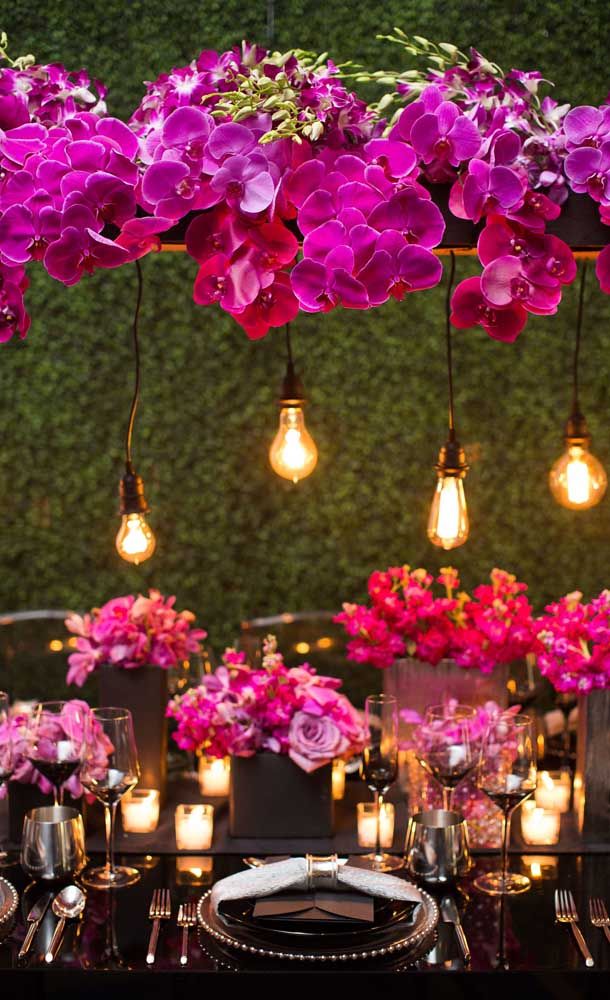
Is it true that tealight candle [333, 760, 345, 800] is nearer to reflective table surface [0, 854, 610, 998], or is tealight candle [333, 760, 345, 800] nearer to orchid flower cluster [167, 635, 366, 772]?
orchid flower cluster [167, 635, 366, 772]

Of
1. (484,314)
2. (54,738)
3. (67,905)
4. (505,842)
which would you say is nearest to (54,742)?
(54,738)

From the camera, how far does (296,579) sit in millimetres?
3359

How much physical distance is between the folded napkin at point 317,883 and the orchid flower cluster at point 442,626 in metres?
0.54

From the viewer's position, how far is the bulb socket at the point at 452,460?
187 centimetres

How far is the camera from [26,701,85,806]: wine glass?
1793 millimetres

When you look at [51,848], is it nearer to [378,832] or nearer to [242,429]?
[378,832]

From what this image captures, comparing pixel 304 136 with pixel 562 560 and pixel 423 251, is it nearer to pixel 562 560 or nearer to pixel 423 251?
pixel 423 251

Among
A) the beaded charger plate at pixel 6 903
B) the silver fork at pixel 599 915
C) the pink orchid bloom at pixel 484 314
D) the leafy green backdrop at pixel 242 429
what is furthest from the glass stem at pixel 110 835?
the leafy green backdrop at pixel 242 429

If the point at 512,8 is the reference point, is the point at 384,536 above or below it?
below

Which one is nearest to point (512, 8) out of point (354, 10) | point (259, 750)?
point (354, 10)

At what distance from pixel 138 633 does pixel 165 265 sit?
1449mm

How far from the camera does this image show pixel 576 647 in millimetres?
1972

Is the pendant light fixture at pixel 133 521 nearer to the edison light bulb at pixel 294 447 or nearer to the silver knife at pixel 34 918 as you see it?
the edison light bulb at pixel 294 447

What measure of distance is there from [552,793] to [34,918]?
94 centimetres
